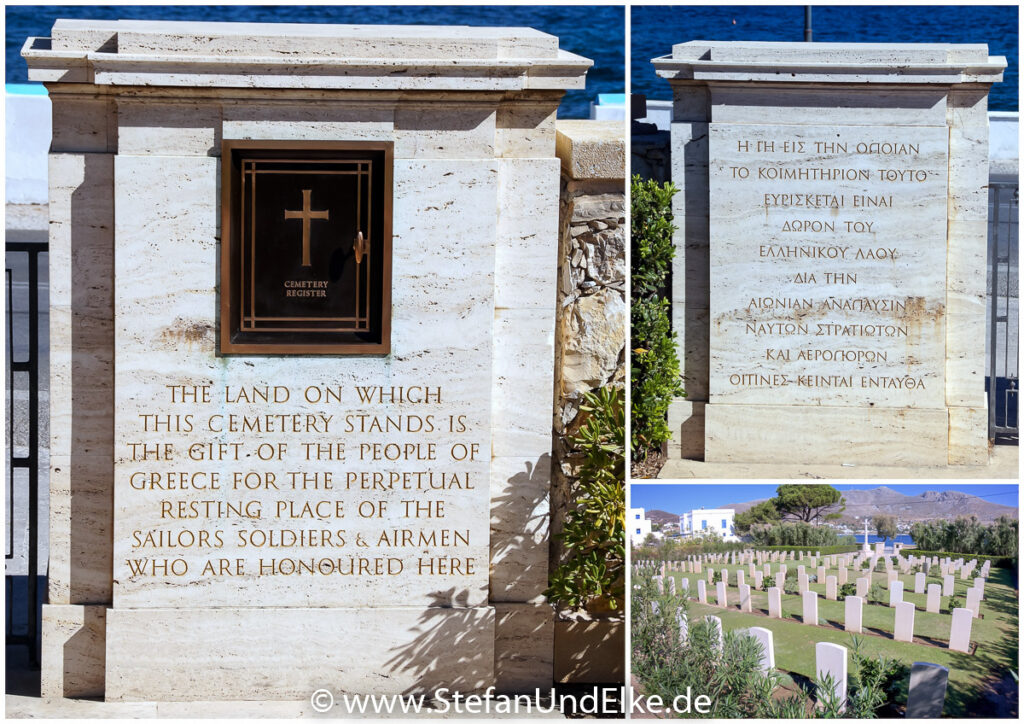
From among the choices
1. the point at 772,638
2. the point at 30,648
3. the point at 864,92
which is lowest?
the point at 30,648

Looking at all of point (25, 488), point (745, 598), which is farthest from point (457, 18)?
point (745, 598)

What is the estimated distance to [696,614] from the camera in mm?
4277

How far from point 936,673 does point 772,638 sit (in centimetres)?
69

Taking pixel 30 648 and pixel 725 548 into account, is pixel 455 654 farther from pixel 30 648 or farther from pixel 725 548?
pixel 30 648

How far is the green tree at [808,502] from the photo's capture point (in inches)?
161

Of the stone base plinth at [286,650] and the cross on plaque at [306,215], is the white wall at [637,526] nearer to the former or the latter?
the stone base plinth at [286,650]

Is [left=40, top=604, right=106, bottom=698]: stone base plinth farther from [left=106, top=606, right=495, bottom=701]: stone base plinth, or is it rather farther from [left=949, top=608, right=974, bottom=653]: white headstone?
[left=949, top=608, right=974, bottom=653]: white headstone

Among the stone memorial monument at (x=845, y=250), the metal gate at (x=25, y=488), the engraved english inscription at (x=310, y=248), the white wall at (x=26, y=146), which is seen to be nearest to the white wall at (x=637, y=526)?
the engraved english inscription at (x=310, y=248)

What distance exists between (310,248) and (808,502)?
8.91 ft

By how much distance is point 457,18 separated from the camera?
22.7 metres

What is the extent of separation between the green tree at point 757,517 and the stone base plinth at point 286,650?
1499 millimetres

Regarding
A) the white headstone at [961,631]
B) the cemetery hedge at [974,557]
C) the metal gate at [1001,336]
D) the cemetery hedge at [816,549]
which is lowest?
the white headstone at [961,631]

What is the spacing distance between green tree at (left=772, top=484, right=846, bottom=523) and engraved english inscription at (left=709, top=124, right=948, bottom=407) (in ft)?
5.60

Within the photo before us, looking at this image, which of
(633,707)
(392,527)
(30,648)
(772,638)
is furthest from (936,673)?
(30,648)
